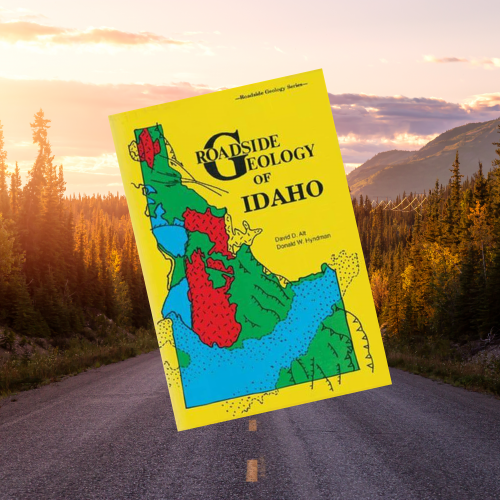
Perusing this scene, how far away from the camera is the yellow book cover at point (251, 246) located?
3072 millimetres

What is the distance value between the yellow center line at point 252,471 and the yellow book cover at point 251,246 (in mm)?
5332

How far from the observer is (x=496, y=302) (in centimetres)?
4028

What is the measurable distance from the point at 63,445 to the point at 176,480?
3.08 m

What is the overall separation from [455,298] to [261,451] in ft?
138

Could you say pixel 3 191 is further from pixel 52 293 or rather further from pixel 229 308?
pixel 229 308

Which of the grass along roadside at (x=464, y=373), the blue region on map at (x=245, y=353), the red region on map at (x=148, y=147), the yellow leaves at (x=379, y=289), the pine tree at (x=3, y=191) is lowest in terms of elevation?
the yellow leaves at (x=379, y=289)

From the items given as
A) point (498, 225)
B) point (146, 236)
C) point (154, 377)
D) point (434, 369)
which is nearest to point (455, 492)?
point (146, 236)

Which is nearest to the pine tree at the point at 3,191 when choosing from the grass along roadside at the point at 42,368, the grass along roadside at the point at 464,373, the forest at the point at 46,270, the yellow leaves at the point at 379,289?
the forest at the point at 46,270

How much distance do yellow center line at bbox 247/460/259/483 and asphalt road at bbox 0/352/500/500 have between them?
77 millimetres

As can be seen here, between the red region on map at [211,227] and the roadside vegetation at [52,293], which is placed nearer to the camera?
the red region on map at [211,227]

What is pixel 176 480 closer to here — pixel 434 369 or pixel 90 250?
pixel 434 369

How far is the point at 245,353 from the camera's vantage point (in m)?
3.11

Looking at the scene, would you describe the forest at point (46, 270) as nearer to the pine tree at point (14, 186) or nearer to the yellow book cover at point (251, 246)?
the pine tree at point (14, 186)

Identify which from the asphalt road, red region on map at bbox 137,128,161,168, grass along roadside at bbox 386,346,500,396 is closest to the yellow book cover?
red region on map at bbox 137,128,161,168
